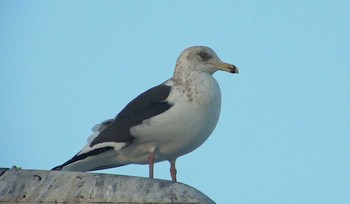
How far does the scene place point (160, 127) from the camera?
7512mm

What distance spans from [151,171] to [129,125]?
55 cm

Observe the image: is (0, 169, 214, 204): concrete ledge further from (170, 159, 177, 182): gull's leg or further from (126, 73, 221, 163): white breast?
(170, 159, 177, 182): gull's leg

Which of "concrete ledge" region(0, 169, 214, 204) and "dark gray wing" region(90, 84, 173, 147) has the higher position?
"dark gray wing" region(90, 84, 173, 147)

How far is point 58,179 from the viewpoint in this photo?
4.70 metres

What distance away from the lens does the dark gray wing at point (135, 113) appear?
7.67 metres

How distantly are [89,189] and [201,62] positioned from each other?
3.89 m

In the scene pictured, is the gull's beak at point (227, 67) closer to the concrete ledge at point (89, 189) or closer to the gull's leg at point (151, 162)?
the gull's leg at point (151, 162)

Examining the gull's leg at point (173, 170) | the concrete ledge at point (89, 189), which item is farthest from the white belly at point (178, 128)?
the concrete ledge at point (89, 189)

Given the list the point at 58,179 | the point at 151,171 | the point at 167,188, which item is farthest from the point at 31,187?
the point at 151,171

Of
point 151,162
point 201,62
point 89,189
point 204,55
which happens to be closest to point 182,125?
point 151,162

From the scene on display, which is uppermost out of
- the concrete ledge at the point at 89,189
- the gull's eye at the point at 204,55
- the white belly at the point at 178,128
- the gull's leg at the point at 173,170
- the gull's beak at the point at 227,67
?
the gull's eye at the point at 204,55

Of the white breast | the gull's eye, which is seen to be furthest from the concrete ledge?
the gull's eye

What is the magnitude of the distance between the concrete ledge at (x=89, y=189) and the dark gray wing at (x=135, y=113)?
2.93m

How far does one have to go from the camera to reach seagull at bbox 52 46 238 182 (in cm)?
749
